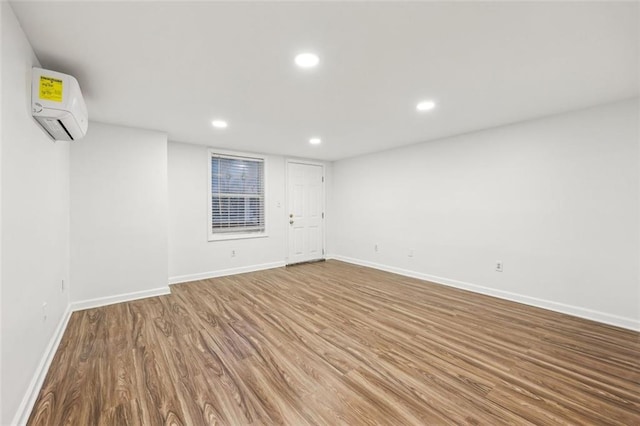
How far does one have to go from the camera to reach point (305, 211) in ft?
19.5

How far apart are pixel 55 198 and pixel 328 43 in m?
2.78

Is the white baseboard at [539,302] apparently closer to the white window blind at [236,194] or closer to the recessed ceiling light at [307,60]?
the white window blind at [236,194]

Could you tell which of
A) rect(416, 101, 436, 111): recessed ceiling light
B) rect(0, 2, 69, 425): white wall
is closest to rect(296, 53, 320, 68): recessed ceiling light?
→ rect(416, 101, 436, 111): recessed ceiling light

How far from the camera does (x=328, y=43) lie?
1725 mm

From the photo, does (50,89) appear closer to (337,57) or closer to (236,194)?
(337,57)

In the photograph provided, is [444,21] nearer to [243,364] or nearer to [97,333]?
[243,364]

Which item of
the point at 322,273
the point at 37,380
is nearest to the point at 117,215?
the point at 37,380

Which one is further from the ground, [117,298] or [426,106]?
[426,106]

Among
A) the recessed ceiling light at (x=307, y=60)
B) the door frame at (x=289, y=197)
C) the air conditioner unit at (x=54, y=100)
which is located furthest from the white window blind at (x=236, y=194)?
the recessed ceiling light at (x=307, y=60)

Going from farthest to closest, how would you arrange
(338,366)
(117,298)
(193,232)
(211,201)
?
(211,201) → (193,232) → (117,298) → (338,366)

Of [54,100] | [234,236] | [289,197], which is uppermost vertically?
[54,100]

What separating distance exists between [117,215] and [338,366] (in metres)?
3.29

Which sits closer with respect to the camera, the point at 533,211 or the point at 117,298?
the point at 533,211

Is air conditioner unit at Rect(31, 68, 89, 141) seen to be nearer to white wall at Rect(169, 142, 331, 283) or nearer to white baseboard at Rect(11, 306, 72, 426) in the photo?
white baseboard at Rect(11, 306, 72, 426)
